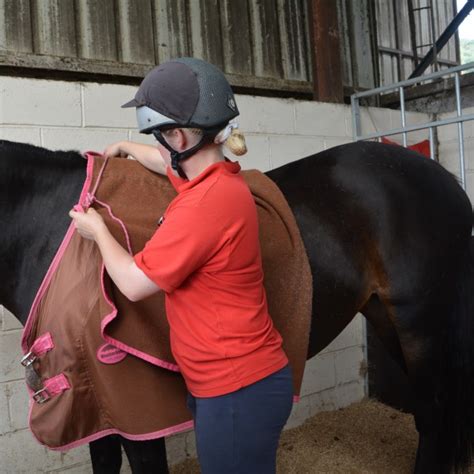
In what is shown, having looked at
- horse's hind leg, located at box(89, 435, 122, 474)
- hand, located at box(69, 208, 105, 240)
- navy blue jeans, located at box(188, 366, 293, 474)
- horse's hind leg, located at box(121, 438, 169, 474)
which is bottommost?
horse's hind leg, located at box(89, 435, 122, 474)

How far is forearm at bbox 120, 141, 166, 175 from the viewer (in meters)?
1.52

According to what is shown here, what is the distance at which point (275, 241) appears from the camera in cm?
147

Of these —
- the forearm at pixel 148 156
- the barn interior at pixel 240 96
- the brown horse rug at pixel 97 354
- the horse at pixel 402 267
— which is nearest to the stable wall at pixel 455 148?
the barn interior at pixel 240 96

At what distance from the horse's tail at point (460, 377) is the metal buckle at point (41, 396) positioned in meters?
1.33

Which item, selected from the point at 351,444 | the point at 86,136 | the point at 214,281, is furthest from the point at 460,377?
the point at 86,136

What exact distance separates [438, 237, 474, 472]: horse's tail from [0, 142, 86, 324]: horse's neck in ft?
4.42

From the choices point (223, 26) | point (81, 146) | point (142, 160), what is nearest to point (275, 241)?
point (142, 160)

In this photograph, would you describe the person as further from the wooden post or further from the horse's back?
the wooden post

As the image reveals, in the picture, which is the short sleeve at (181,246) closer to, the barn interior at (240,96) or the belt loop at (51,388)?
the belt loop at (51,388)

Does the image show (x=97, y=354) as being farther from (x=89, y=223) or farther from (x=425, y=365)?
(x=425, y=365)

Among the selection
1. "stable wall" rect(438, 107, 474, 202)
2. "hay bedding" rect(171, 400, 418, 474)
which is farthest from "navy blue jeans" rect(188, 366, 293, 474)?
"stable wall" rect(438, 107, 474, 202)

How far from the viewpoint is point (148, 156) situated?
1544 mm

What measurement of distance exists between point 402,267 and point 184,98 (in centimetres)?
112

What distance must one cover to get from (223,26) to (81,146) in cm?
149
